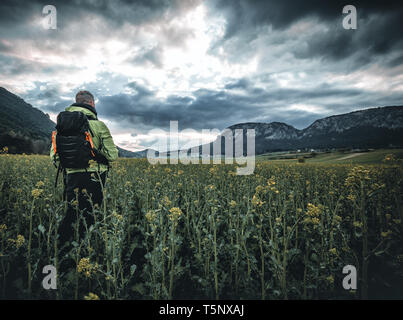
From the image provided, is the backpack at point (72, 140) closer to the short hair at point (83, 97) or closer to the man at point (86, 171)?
the man at point (86, 171)

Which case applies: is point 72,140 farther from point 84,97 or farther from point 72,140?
point 84,97

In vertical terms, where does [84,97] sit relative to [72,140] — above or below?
above

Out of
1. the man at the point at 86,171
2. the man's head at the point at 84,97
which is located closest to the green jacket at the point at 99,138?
the man at the point at 86,171

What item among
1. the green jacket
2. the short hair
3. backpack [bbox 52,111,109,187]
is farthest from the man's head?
backpack [bbox 52,111,109,187]

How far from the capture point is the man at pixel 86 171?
332 cm

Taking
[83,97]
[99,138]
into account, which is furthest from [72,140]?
[83,97]

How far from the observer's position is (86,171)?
3.37 metres

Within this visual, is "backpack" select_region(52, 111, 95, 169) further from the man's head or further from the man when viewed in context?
the man's head

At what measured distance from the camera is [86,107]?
356cm

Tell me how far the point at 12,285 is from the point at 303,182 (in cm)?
825

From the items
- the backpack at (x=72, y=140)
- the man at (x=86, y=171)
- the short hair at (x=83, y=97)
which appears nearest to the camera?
the backpack at (x=72, y=140)

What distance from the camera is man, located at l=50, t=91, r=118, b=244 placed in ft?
10.9
